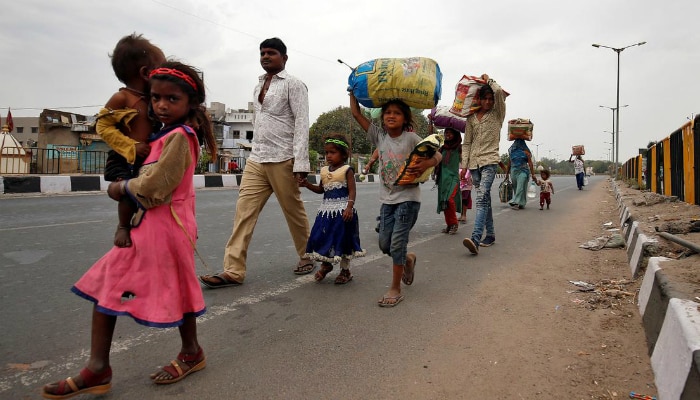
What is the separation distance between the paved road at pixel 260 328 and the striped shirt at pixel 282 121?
110cm

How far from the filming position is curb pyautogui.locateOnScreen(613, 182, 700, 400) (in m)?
1.87

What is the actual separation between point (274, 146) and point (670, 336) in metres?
3.05

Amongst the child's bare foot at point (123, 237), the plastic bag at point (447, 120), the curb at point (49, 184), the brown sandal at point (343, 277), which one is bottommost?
the brown sandal at point (343, 277)

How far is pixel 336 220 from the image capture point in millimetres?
4152

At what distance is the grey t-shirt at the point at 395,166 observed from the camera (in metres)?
3.78

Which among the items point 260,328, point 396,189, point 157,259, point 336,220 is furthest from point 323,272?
point 157,259

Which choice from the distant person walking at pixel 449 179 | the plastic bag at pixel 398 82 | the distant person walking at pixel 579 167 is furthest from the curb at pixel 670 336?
the distant person walking at pixel 579 167

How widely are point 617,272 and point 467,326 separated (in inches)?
89.8

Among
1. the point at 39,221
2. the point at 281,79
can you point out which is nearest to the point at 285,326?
the point at 281,79

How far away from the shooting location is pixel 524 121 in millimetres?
10398

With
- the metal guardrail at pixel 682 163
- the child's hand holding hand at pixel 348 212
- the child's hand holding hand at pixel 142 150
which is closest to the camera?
the child's hand holding hand at pixel 142 150

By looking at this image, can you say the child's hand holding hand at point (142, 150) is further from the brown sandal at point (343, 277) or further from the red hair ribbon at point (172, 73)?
the brown sandal at point (343, 277)

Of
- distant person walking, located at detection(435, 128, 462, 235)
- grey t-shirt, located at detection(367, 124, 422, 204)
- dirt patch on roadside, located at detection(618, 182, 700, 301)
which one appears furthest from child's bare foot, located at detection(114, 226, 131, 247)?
distant person walking, located at detection(435, 128, 462, 235)

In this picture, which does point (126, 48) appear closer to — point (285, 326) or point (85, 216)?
point (285, 326)
